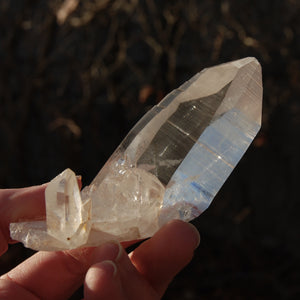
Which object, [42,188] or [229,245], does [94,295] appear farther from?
[229,245]

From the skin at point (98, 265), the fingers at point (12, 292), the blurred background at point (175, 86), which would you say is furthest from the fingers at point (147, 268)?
the blurred background at point (175, 86)

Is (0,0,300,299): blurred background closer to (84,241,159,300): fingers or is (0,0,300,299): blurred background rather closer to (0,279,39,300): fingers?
(0,279,39,300): fingers

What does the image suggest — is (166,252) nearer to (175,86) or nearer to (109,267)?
(109,267)

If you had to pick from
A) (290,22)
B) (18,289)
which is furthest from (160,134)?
(290,22)

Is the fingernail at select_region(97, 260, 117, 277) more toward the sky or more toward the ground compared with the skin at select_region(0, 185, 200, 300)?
more toward the sky

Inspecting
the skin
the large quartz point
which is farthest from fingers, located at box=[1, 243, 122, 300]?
the large quartz point

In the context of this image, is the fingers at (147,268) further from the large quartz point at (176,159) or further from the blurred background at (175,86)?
the blurred background at (175,86)

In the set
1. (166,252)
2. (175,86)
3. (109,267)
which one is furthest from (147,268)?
(175,86)

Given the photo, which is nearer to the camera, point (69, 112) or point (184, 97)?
point (184, 97)
